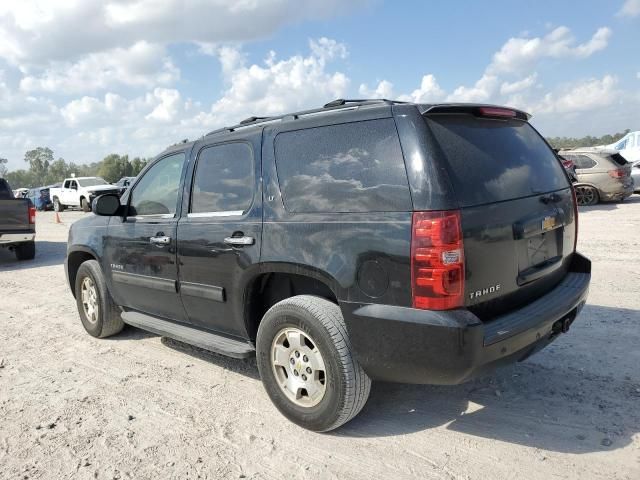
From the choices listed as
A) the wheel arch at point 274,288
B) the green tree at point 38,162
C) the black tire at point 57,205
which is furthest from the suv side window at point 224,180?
the green tree at point 38,162

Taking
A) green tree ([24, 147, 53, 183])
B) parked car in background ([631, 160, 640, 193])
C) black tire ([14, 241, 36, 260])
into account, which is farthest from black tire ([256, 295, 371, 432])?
green tree ([24, 147, 53, 183])

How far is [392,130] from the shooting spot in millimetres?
2766

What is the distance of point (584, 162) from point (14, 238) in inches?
571

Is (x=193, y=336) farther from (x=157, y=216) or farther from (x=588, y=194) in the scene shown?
(x=588, y=194)

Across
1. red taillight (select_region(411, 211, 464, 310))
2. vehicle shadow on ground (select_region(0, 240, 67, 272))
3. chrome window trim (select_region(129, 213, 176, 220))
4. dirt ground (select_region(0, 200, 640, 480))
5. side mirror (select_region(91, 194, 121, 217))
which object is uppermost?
side mirror (select_region(91, 194, 121, 217))

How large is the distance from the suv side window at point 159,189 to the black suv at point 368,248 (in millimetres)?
112

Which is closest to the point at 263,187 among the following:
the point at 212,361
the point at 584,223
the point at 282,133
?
the point at 282,133

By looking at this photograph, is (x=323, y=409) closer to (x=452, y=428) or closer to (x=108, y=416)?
(x=452, y=428)

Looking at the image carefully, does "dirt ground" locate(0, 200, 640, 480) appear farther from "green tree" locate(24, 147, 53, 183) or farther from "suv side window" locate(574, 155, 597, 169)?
"green tree" locate(24, 147, 53, 183)

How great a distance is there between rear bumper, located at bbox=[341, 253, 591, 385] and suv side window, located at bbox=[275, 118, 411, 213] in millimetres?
592

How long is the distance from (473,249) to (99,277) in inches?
150

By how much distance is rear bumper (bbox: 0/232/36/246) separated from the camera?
10.3m

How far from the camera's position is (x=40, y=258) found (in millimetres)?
11375

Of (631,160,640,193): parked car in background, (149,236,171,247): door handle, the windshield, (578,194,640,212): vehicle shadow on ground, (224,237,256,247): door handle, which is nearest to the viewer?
(224,237,256,247): door handle
